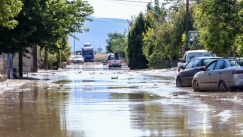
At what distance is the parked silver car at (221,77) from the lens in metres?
21.9

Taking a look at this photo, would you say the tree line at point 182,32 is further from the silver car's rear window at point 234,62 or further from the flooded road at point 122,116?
the flooded road at point 122,116

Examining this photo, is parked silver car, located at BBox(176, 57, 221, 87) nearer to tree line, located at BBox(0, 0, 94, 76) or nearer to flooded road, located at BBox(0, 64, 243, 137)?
flooded road, located at BBox(0, 64, 243, 137)

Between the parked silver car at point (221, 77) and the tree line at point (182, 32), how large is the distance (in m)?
1.72

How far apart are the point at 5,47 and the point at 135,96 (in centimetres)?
1503

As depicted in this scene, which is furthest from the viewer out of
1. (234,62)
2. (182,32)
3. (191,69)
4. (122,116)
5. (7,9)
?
(182,32)

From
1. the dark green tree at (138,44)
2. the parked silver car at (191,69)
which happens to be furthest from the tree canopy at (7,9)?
the dark green tree at (138,44)

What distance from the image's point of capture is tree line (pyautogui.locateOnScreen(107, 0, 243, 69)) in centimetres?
2473

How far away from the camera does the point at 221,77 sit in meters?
22.8

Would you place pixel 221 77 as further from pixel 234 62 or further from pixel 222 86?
pixel 234 62

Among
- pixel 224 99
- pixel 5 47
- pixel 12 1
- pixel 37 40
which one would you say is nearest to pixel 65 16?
pixel 37 40

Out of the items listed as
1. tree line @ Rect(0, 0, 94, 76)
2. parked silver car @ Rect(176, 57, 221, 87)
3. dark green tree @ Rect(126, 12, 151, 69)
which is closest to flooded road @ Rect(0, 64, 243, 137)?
parked silver car @ Rect(176, 57, 221, 87)

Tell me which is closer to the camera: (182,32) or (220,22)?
(220,22)

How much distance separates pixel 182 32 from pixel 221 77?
40478 mm

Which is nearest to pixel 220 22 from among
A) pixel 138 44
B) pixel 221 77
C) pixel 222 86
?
pixel 221 77
